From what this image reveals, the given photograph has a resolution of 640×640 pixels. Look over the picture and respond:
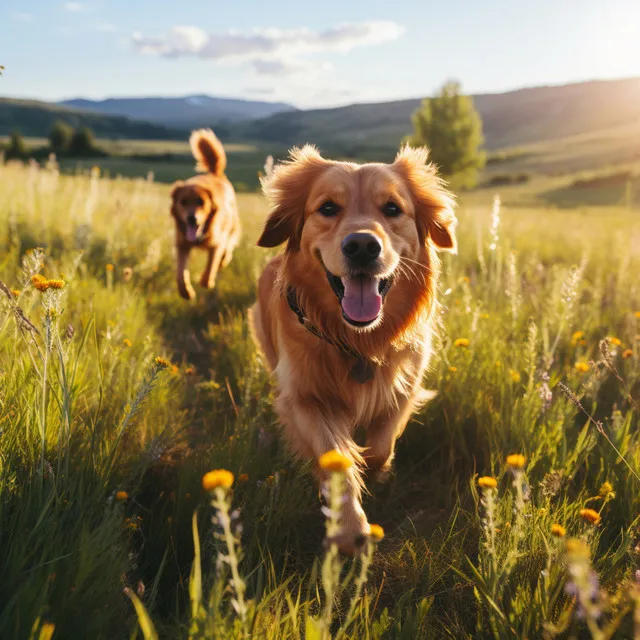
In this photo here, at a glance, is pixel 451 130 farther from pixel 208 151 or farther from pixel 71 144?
pixel 71 144

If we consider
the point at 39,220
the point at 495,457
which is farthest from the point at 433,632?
the point at 39,220

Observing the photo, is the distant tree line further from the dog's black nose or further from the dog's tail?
the dog's black nose

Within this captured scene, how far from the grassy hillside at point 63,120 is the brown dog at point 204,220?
334 ft

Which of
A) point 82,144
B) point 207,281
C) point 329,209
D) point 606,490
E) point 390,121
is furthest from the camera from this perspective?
point 390,121

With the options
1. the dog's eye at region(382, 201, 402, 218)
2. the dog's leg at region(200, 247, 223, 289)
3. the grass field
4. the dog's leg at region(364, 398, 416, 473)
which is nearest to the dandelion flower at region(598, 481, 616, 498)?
the grass field

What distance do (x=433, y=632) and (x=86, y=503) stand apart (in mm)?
1086

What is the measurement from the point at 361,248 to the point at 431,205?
77cm

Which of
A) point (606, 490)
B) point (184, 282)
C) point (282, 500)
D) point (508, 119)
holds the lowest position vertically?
point (282, 500)

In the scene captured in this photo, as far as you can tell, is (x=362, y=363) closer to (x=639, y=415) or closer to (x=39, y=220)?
(x=639, y=415)

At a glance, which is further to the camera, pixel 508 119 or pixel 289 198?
pixel 508 119

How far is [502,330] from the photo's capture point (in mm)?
3568

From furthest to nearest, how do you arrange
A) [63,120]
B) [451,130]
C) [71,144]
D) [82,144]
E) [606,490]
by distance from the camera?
1. [63,120]
2. [71,144]
3. [82,144]
4. [451,130]
5. [606,490]

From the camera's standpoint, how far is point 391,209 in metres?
2.56

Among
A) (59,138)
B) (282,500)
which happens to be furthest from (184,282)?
(59,138)
